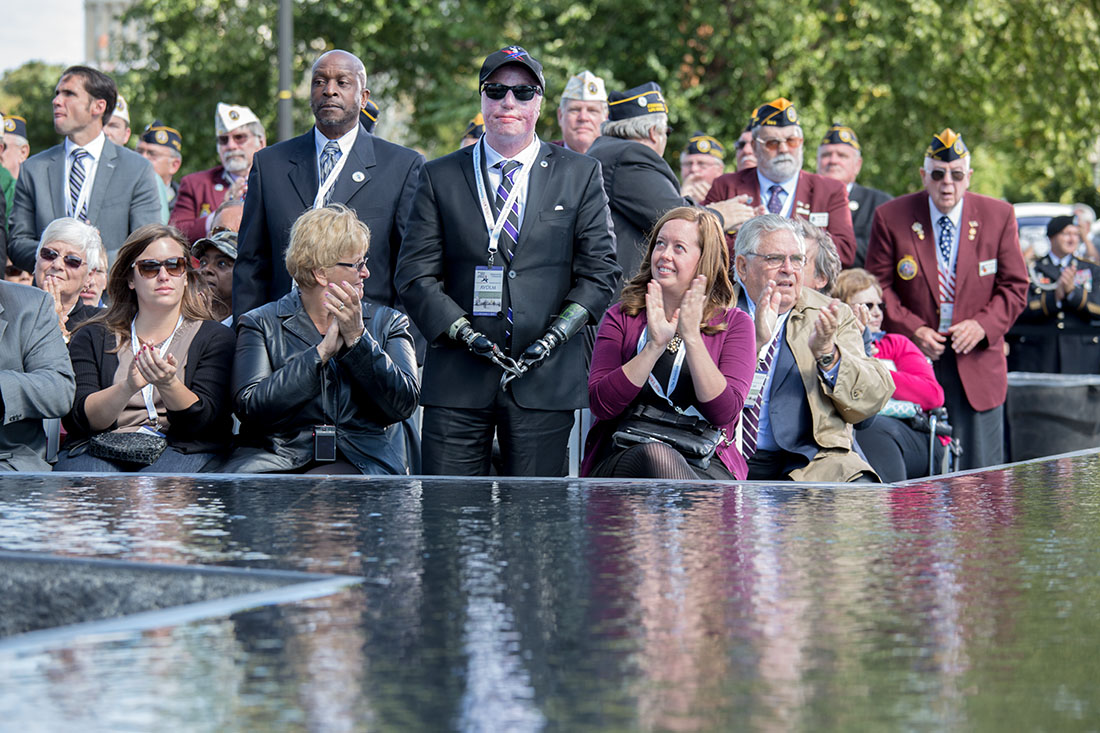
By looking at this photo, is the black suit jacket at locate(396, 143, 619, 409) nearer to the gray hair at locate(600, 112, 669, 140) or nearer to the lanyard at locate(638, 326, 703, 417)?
the lanyard at locate(638, 326, 703, 417)

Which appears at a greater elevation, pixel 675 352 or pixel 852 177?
pixel 852 177

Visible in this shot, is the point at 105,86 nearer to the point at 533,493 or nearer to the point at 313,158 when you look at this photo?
the point at 313,158

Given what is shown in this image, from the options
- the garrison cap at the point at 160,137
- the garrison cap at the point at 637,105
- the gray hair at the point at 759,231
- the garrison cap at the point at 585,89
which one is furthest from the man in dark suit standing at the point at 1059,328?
the gray hair at the point at 759,231

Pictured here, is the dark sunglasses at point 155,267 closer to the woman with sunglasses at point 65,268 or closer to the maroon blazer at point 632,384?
the woman with sunglasses at point 65,268

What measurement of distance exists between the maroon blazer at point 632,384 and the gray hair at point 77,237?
7.86 ft

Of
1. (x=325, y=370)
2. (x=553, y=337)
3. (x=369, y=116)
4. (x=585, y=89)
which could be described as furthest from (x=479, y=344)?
(x=585, y=89)

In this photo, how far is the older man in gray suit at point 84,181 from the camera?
7492 millimetres

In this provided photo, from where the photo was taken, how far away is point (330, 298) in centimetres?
485

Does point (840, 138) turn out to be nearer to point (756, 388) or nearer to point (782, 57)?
point (756, 388)

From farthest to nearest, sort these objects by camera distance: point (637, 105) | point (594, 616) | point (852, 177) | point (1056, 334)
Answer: point (1056, 334)
point (852, 177)
point (637, 105)
point (594, 616)

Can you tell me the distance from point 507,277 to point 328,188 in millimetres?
951

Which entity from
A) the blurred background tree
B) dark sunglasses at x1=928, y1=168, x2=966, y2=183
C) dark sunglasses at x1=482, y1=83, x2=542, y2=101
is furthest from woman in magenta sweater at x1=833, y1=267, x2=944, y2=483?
the blurred background tree

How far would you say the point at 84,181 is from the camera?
7570 millimetres

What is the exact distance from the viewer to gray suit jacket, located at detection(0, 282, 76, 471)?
4.93 m
